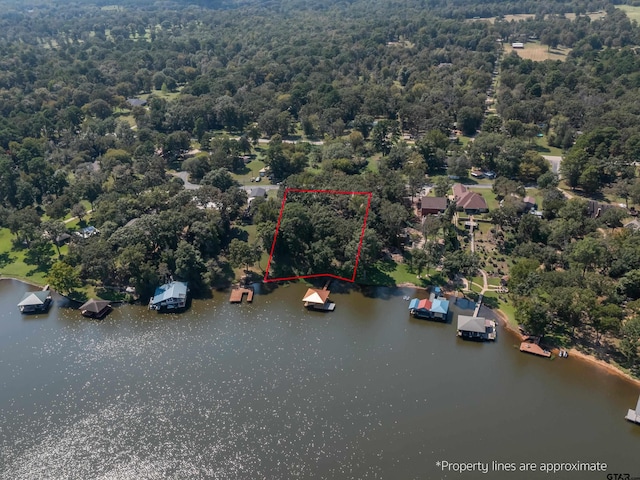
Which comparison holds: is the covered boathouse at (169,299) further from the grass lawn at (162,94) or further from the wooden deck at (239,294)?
the grass lawn at (162,94)

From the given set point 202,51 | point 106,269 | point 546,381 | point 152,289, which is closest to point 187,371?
point 152,289

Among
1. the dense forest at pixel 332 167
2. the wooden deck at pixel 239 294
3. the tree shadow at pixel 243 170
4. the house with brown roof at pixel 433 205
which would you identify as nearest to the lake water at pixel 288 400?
the wooden deck at pixel 239 294

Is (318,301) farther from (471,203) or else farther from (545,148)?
(545,148)

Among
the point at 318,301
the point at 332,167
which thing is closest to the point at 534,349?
the point at 318,301

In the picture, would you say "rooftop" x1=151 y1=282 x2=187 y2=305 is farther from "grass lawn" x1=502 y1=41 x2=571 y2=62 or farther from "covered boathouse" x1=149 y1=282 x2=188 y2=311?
"grass lawn" x1=502 y1=41 x2=571 y2=62

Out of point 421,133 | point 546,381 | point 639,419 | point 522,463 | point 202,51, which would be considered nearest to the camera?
point 522,463

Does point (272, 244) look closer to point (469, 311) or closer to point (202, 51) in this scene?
point (469, 311)

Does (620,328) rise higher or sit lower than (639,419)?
higher
